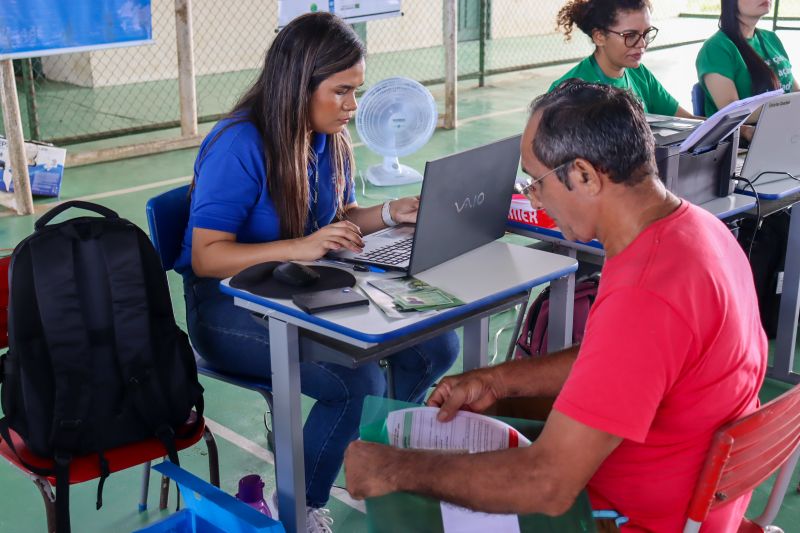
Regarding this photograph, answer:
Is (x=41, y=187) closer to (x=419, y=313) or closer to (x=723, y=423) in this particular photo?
(x=419, y=313)

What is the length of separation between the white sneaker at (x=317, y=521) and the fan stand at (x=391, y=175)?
3.55 metres

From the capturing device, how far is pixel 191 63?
6.47m

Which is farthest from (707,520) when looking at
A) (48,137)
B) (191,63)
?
(48,137)

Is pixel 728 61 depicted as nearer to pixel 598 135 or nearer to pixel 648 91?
pixel 648 91

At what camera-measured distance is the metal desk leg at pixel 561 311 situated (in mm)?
2398

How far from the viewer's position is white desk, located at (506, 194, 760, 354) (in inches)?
95.8

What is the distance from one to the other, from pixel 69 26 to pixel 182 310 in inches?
95.0

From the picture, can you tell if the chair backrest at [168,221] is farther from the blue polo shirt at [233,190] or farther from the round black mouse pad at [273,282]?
the round black mouse pad at [273,282]

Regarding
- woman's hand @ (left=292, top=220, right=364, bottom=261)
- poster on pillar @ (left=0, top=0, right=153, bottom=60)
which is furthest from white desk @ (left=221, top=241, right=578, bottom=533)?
poster on pillar @ (left=0, top=0, right=153, bottom=60)

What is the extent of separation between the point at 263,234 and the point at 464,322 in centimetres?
66

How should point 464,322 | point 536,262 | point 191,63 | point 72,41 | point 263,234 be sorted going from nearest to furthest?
1. point 464,322
2. point 536,262
3. point 263,234
4. point 72,41
5. point 191,63

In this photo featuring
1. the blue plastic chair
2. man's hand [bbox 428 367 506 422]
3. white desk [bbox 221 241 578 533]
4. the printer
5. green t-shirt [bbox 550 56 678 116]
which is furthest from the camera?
green t-shirt [bbox 550 56 678 116]

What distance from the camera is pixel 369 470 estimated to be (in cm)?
156

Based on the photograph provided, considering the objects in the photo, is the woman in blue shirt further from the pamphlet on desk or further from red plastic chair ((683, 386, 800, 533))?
red plastic chair ((683, 386, 800, 533))
